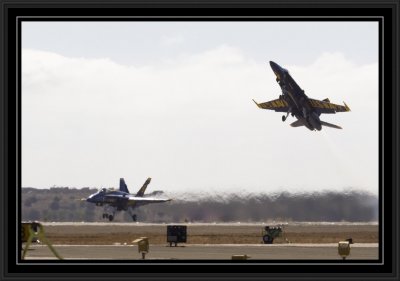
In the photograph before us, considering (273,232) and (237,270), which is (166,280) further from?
(273,232)

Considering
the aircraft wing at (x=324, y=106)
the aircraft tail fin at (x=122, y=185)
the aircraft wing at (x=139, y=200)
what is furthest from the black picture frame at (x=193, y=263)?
the aircraft tail fin at (x=122, y=185)

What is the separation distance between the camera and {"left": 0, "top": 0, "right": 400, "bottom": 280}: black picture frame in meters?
22.6

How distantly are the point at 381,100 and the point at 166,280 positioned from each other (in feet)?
22.0

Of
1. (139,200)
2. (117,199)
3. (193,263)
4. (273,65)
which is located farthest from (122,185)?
(193,263)

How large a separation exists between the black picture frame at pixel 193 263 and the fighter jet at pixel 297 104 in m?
60.7

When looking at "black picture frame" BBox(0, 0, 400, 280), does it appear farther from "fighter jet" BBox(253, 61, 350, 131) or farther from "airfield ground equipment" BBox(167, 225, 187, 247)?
"fighter jet" BBox(253, 61, 350, 131)

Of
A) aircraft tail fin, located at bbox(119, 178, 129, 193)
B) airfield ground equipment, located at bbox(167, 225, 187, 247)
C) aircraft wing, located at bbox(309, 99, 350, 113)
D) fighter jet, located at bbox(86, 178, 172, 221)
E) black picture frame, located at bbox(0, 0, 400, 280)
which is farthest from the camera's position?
aircraft tail fin, located at bbox(119, 178, 129, 193)

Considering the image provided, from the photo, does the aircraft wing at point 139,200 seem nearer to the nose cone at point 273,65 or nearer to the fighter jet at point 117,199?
the fighter jet at point 117,199

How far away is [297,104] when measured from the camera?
85.2 meters

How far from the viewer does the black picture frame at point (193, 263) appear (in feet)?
74.2

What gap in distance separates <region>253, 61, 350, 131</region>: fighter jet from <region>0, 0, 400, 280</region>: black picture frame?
6071 cm

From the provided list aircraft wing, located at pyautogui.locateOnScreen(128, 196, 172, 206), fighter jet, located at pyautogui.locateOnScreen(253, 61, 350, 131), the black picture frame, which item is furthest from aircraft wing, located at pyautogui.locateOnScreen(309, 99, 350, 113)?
the black picture frame

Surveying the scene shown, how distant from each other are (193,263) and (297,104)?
208 ft

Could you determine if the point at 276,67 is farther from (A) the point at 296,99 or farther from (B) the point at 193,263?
(B) the point at 193,263
